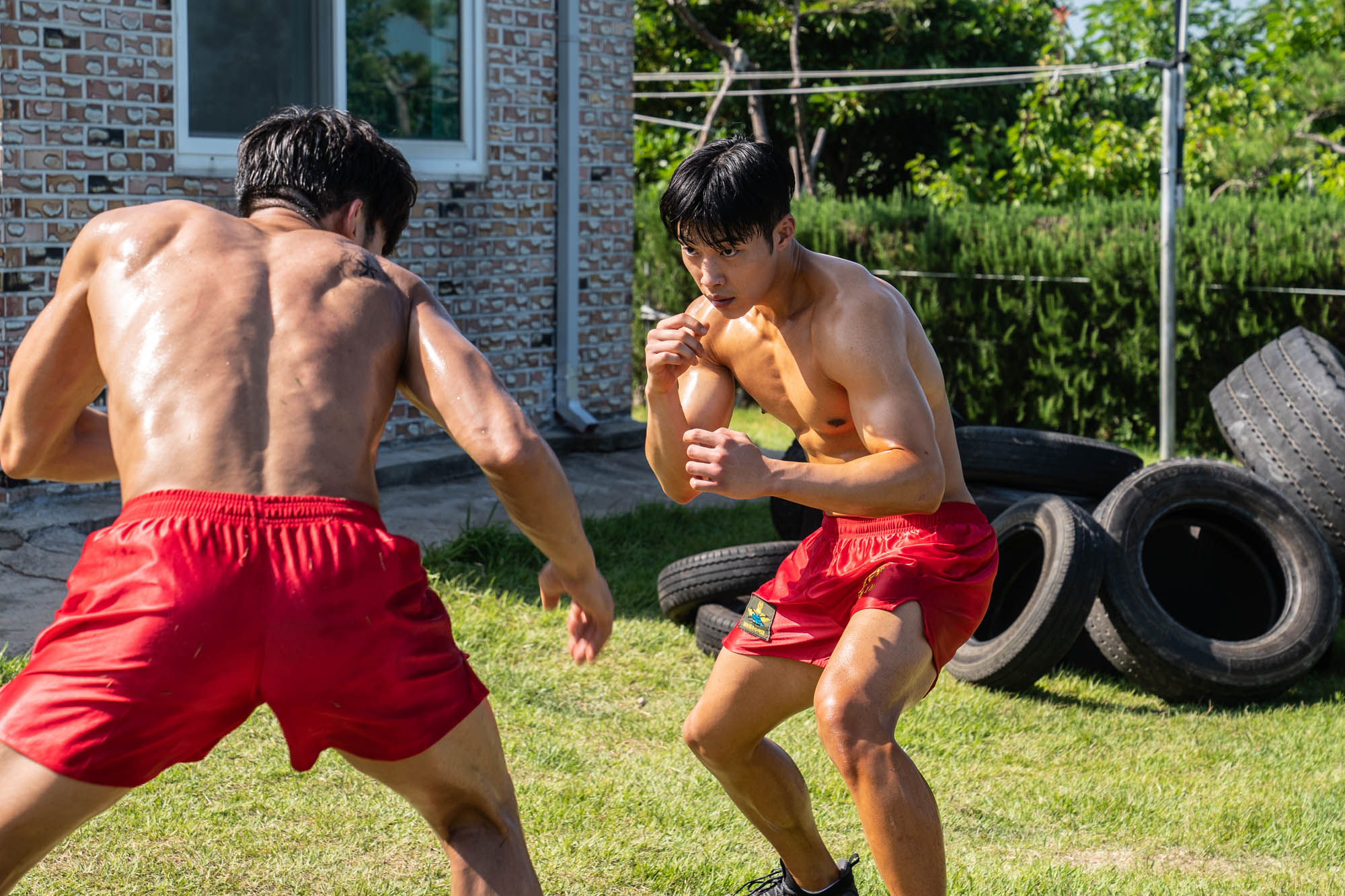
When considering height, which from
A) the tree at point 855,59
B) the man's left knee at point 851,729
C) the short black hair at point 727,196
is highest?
the tree at point 855,59

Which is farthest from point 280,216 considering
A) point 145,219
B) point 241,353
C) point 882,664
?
point 882,664

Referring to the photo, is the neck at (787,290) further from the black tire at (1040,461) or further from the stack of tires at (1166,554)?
the black tire at (1040,461)

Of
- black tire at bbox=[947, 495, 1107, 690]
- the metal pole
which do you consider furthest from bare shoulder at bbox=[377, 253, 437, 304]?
the metal pole

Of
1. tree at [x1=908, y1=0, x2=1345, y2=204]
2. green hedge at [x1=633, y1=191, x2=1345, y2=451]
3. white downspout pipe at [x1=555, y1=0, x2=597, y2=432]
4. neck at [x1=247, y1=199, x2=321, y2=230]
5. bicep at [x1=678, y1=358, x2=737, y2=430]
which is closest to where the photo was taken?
neck at [x1=247, y1=199, x2=321, y2=230]

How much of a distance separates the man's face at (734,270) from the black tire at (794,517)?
11.3 feet

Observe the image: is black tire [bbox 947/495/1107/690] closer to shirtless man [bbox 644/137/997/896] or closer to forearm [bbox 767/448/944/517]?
shirtless man [bbox 644/137/997/896]

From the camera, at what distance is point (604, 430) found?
963 centimetres

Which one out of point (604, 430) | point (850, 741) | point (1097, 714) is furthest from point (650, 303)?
point (850, 741)

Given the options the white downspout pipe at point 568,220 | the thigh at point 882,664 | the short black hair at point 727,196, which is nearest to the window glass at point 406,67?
the white downspout pipe at point 568,220

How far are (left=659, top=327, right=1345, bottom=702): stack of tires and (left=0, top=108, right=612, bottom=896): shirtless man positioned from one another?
120 inches

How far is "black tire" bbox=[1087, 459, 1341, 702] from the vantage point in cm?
524

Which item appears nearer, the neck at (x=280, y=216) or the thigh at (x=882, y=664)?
the neck at (x=280, y=216)

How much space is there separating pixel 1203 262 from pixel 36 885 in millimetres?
8702

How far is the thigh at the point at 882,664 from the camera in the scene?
2.92 meters
